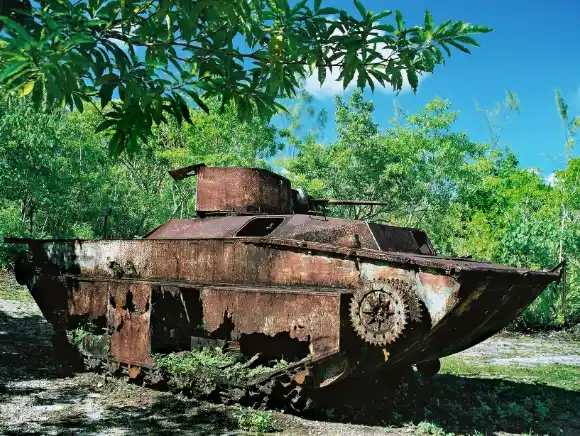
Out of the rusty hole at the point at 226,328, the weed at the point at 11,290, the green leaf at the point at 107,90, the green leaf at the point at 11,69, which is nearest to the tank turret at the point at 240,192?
the rusty hole at the point at 226,328

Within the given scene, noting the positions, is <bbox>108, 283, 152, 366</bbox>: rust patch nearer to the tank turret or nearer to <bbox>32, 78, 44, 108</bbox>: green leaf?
the tank turret

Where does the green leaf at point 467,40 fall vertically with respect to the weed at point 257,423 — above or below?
above

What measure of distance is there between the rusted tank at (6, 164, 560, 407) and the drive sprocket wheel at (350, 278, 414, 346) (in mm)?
13

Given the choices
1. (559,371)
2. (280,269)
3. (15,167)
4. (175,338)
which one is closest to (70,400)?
(175,338)

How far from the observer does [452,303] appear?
6785 mm

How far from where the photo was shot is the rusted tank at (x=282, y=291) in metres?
7.00

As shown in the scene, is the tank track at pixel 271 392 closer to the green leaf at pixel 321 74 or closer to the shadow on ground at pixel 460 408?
the shadow on ground at pixel 460 408

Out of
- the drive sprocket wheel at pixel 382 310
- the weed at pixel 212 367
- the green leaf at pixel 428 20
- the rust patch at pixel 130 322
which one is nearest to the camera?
the green leaf at pixel 428 20

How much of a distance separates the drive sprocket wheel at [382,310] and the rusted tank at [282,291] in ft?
0.04

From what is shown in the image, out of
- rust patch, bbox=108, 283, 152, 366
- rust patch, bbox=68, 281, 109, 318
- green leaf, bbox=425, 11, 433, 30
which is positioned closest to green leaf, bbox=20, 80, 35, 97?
green leaf, bbox=425, 11, 433, 30

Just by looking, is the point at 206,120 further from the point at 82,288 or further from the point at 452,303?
the point at 452,303

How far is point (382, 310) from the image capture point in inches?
274

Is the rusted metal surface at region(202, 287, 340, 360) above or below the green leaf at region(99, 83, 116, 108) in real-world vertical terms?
below

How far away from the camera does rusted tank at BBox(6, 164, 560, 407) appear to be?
6996 mm
